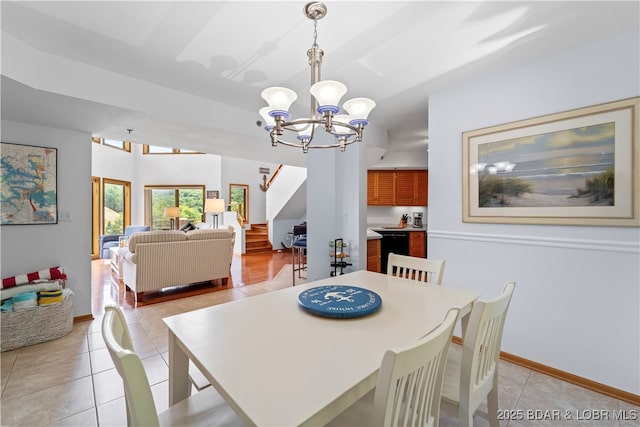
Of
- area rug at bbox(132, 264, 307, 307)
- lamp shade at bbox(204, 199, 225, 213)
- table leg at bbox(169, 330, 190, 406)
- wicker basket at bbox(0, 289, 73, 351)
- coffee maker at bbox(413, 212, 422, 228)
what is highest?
lamp shade at bbox(204, 199, 225, 213)

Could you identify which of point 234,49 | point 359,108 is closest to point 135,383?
point 359,108

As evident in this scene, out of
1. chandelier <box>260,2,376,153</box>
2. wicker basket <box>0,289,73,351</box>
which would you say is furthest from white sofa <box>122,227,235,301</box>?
chandelier <box>260,2,376,153</box>

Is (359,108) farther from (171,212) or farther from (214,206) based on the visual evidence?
(171,212)

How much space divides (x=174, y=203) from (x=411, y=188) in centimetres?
701

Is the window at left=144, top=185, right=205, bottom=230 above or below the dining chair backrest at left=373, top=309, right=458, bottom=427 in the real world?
above

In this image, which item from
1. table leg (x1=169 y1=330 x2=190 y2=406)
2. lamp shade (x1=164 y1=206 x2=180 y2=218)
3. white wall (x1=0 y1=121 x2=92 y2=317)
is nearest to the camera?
table leg (x1=169 y1=330 x2=190 y2=406)

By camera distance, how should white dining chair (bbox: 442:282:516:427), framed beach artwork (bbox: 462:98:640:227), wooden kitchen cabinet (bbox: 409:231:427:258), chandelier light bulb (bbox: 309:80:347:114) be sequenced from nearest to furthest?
1. white dining chair (bbox: 442:282:516:427)
2. chandelier light bulb (bbox: 309:80:347:114)
3. framed beach artwork (bbox: 462:98:640:227)
4. wooden kitchen cabinet (bbox: 409:231:427:258)

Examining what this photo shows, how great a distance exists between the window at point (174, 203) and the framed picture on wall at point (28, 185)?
5.59 m

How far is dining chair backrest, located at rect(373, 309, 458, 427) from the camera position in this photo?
748 mm

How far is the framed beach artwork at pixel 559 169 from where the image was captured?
6.05 feet

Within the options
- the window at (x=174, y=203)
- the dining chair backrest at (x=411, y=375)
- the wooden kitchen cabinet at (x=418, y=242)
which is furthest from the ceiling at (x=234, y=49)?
the window at (x=174, y=203)

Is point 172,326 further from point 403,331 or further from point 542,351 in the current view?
point 542,351

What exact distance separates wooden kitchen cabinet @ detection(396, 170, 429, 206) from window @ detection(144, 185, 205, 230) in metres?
5.89

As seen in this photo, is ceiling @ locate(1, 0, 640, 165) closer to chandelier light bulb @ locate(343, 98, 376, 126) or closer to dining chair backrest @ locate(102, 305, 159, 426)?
chandelier light bulb @ locate(343, 98, 376, 126)
